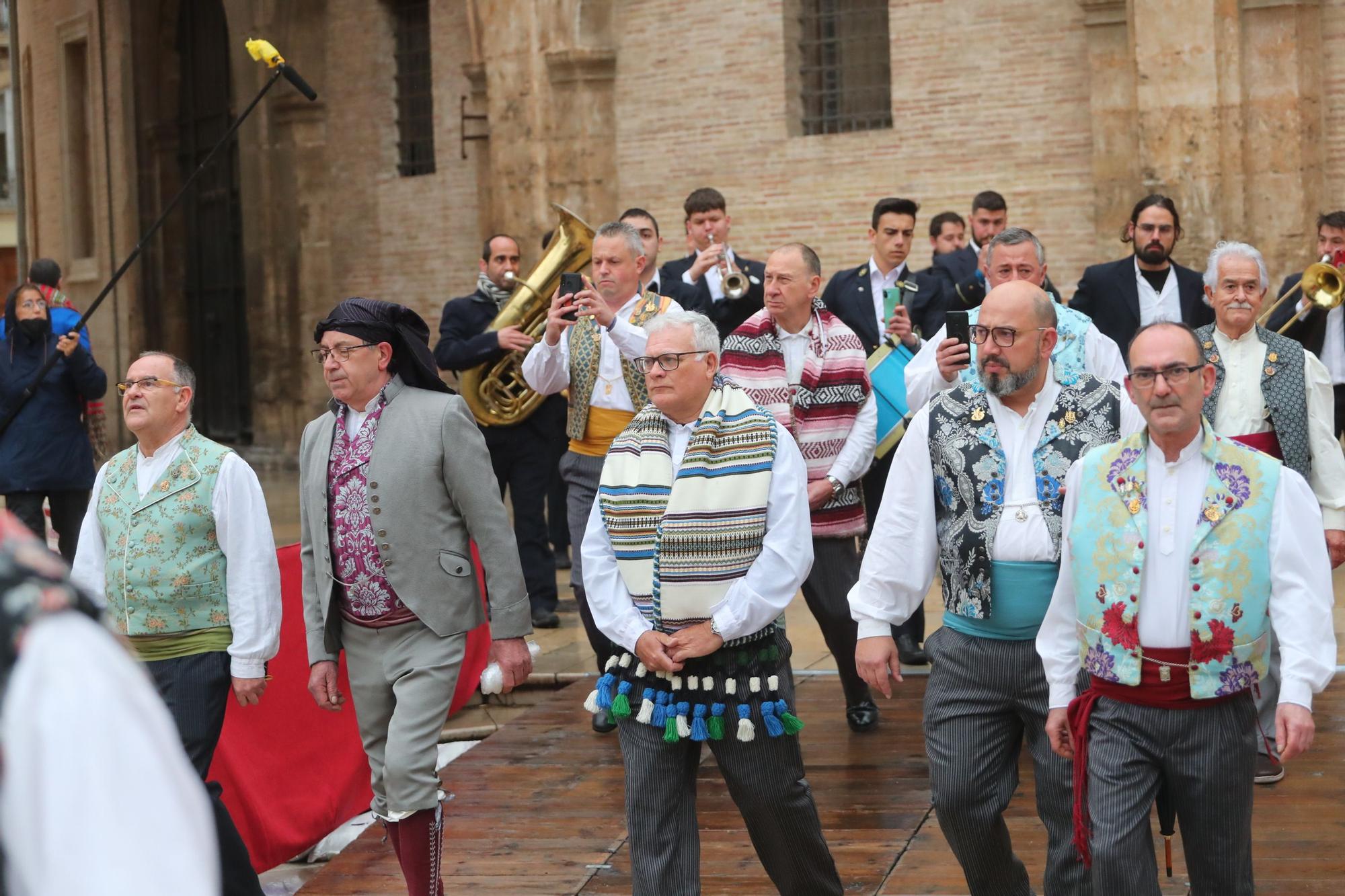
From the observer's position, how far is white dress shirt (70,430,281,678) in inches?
206

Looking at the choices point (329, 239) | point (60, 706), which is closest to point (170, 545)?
point (60, 706)

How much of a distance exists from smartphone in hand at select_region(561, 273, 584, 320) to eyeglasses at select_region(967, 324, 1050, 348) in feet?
8.22

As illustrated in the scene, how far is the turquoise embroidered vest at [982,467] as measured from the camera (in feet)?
14.8

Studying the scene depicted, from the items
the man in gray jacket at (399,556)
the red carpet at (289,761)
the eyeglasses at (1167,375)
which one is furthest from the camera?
the red carpet at (289,761)

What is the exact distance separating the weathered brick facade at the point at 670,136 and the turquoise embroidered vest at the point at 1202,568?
354 inches

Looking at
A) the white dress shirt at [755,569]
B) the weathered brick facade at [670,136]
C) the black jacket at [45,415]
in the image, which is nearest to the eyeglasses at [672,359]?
the white dress shirt at [755,569]

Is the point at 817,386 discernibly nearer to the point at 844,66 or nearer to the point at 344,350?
the point at 344,350

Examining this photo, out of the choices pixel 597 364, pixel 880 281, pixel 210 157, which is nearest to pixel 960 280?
pixel 880 281

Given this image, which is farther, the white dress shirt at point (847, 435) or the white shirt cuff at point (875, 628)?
the white dress shirt at point (847, 435)

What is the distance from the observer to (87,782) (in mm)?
1633

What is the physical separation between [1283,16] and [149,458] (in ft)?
32.4

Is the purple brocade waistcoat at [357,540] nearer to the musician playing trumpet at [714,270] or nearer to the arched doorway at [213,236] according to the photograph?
the musician playing trumpet at [714,270]

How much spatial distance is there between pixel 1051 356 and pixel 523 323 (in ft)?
14.0

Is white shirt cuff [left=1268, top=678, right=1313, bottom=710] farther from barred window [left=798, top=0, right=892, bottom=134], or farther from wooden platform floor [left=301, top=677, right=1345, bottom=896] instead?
barred window [left=798, top=0, right=892, bottom=134]
